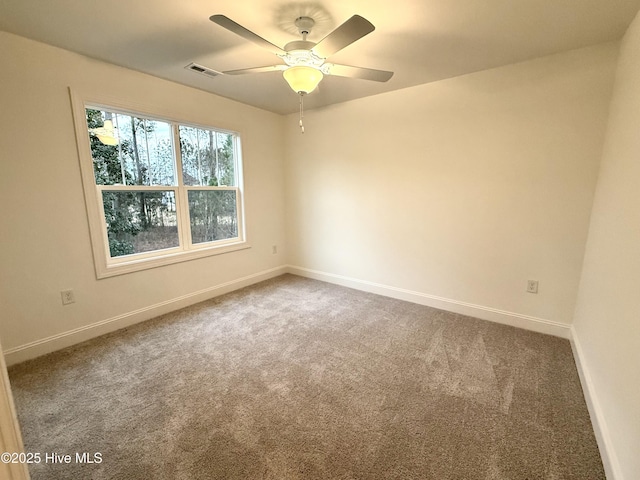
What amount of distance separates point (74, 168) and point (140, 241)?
84cm

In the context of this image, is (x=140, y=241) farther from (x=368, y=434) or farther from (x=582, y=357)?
(x=582, y=357)

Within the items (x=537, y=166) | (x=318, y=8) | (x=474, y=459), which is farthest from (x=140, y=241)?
(x=537, y=166)

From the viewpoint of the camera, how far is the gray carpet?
54.0 inches

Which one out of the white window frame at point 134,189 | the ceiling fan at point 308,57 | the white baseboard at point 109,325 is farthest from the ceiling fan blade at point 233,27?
the white baseboard at point 109,325

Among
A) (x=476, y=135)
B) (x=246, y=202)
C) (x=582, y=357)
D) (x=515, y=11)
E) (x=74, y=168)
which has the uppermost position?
(x=515, y=11)

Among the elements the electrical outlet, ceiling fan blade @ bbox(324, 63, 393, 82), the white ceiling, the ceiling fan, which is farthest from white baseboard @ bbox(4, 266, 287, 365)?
ceiling fan blade @ bbox(324, 63, 393, 82)

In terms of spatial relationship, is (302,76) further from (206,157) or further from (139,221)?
(139,221)

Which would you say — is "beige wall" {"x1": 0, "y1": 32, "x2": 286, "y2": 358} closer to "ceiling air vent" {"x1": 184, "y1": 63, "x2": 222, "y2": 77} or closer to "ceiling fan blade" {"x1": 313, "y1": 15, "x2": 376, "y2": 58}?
"ceiling air vent" {"x1": 184, "y1": 63, "x2": 222, "y2": 77}

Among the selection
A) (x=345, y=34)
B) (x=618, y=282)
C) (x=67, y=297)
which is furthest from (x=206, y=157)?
(x=618, y=282)

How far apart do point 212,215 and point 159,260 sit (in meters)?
0.84

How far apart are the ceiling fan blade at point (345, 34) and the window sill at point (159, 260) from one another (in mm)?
2462

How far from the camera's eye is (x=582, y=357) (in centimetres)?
200

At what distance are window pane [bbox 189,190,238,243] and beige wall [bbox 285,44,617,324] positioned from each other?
1.19m

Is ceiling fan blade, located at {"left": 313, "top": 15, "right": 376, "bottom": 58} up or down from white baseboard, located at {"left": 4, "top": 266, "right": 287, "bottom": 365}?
up
